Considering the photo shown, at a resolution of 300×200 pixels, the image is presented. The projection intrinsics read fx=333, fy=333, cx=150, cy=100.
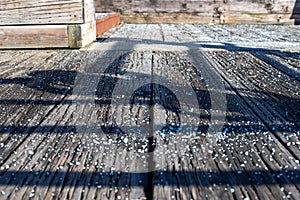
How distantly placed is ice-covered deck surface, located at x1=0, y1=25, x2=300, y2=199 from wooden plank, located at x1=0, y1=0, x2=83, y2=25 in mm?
658

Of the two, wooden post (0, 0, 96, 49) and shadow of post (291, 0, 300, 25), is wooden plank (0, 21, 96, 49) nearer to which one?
wooden post (0, 0, 96, 49)

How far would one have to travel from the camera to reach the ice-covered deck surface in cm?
86

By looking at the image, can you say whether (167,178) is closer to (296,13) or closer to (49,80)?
(49,80)

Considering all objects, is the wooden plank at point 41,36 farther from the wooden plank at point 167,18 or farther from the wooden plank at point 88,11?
the wooden plank at point 167,18

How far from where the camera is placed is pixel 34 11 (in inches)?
109

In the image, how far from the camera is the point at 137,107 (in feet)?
4.69

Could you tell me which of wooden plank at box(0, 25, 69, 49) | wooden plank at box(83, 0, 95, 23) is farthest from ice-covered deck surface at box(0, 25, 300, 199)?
wooden plank at box(83, 0, 95, 23)

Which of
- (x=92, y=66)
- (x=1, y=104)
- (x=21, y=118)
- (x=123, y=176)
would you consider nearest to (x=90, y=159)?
(x=123, y=176)

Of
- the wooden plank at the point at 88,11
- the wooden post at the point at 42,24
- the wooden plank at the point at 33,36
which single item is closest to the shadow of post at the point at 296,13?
the wooden plank at the point at 88,11

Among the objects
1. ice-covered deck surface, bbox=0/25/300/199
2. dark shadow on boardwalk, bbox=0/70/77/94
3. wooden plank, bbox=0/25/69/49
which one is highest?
wooden plank, bbox=0/25/69/49

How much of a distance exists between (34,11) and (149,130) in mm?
2030

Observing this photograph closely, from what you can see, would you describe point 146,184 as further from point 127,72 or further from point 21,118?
point 127,72

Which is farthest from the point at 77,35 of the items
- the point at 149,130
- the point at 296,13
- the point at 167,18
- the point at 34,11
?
the point at 296,13

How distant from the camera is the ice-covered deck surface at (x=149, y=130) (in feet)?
2.82
